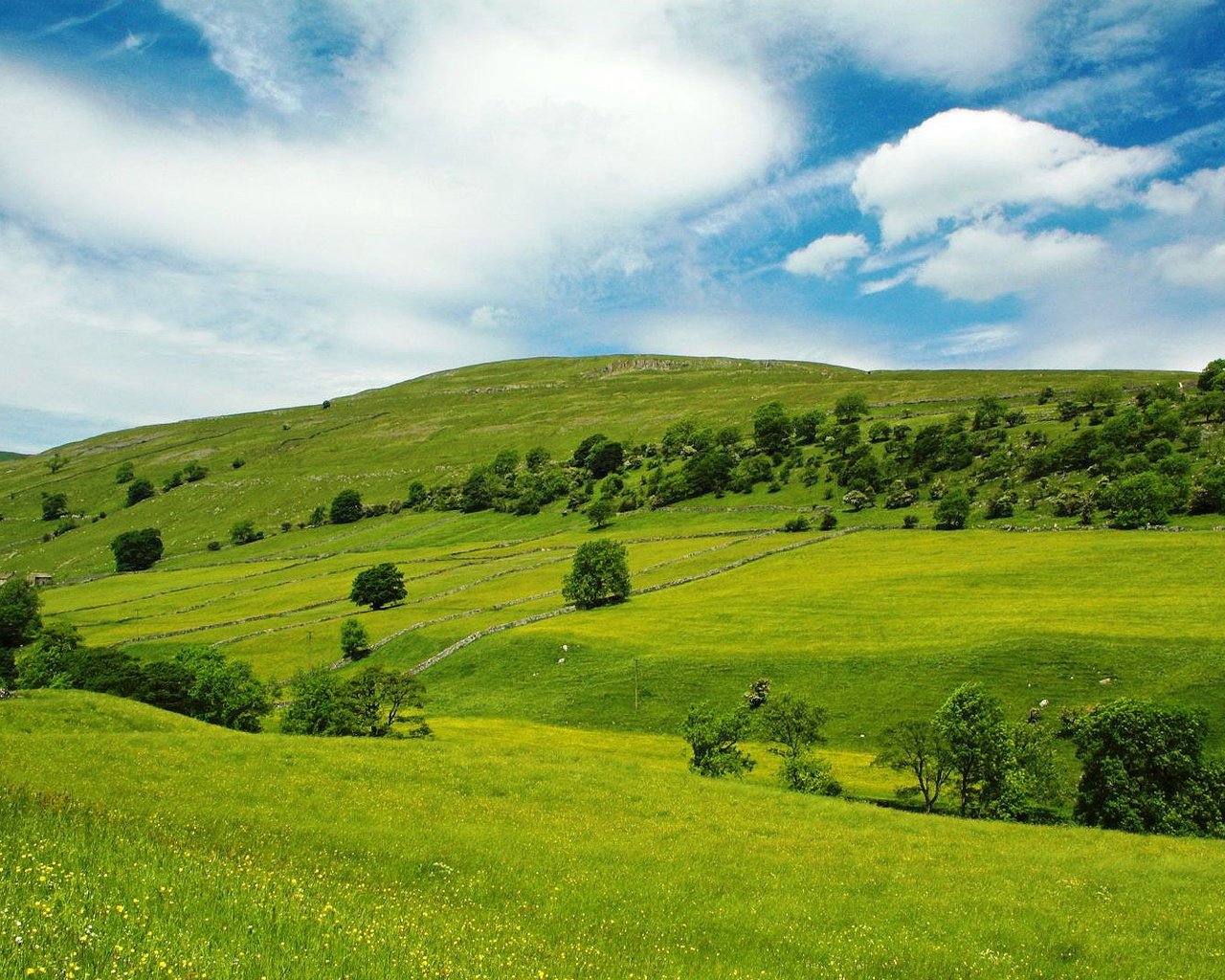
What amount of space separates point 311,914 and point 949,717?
44783 mm

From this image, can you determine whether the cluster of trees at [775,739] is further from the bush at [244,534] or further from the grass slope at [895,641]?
the bush at [244,534]

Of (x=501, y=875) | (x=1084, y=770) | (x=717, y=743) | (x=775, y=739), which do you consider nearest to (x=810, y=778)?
(x=717, y=743)

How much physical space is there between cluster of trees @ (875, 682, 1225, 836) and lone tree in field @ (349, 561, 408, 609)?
8889cm

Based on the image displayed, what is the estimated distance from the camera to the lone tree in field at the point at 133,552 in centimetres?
17512

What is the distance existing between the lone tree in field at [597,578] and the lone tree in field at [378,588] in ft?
101

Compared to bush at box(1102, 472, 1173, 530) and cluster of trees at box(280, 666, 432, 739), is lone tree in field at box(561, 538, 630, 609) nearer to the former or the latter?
cluster of trees at box(280, 666, 432, 739)

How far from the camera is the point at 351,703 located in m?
56.8

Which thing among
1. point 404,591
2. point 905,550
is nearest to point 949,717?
point 905,550

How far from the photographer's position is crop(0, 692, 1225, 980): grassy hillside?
31.0 ft

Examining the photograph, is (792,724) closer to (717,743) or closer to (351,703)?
(717,743)

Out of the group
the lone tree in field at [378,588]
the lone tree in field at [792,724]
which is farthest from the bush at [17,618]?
the lone tree in field at [792,724]

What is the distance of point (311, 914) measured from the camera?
34.3ft

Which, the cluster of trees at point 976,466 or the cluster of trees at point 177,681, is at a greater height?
the cluster of trees at point 976,466

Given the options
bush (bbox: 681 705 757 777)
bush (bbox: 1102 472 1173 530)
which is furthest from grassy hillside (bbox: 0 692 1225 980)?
bush (bbox: 1102 472 1173 530)
